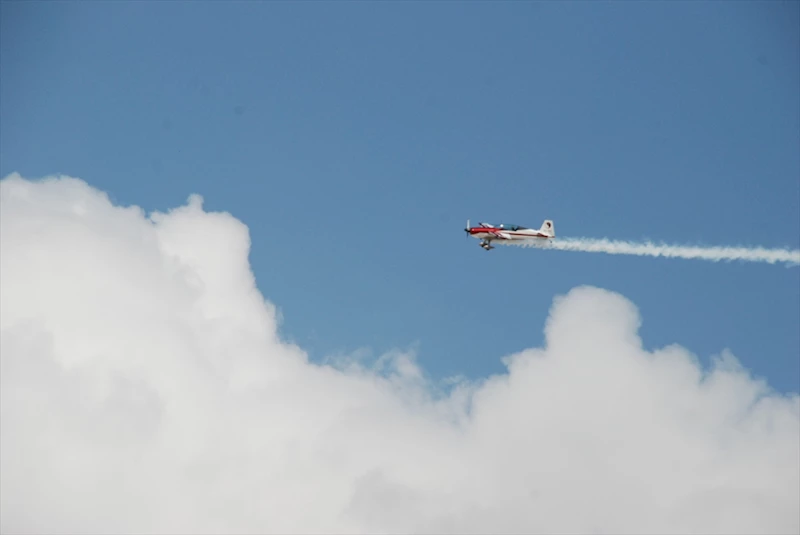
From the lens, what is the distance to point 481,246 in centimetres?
10344

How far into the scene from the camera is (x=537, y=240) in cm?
10538

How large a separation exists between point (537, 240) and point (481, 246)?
8.25 m

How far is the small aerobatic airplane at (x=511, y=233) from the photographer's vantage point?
10544 centimetres

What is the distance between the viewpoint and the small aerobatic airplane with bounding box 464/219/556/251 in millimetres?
105438

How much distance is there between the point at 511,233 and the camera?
347 feet
